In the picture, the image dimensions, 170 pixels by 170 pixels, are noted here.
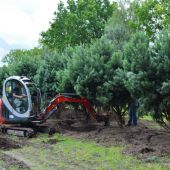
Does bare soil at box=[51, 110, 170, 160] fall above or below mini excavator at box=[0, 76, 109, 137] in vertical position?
below

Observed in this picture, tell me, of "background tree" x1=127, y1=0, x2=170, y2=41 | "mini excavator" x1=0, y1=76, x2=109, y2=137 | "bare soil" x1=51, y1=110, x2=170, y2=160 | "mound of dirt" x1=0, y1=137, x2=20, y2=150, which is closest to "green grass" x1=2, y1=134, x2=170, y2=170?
"mound of dirt" x1=0, y1=137, x2=20, y2=150

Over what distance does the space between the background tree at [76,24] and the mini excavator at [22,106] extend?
29.5m

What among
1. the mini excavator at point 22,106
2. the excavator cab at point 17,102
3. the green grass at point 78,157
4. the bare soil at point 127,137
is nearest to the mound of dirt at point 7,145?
the green grass at point 78,157

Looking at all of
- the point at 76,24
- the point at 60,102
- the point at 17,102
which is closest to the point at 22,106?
the point at 17,102

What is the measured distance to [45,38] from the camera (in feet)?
166

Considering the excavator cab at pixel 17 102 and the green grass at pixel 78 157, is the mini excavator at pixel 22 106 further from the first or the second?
the green grass at pixel 78 157

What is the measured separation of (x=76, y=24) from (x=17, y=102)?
1238 inches

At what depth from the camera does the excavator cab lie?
57.2 feet

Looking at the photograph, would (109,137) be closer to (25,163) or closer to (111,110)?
(111,110)

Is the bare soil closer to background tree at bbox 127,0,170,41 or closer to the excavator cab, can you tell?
the excavator cab

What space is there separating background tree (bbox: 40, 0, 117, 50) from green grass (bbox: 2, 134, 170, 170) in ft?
111

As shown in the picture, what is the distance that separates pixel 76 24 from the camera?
48.1 m

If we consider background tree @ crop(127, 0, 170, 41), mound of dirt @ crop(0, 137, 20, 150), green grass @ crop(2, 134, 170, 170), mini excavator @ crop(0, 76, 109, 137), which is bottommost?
green grass @ crop(2, 134, 170, 170)

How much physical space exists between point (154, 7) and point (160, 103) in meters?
24.1
